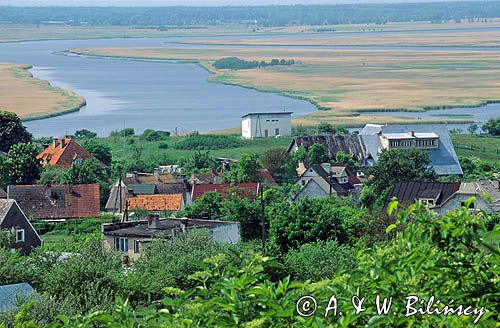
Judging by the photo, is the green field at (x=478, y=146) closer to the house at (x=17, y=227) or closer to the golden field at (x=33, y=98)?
the house at (x=17, y=227)

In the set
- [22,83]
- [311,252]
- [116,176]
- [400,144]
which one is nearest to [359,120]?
[400,144]

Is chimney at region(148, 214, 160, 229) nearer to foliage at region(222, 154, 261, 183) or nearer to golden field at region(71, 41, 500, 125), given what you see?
foliage at region(222, 154, 261, 183)

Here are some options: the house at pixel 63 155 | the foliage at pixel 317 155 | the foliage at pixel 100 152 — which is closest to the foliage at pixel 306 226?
the foliage at pixel 317 155

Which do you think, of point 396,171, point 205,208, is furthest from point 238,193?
point 396,171

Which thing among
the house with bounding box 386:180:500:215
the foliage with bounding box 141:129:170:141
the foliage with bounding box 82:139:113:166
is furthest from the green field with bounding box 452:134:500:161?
the house with bounding box 386:180:500:215

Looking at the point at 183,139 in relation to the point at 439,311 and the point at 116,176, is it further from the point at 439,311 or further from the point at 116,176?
the point at 439,311

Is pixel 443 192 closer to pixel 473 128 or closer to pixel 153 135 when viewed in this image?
pixel 153 135
